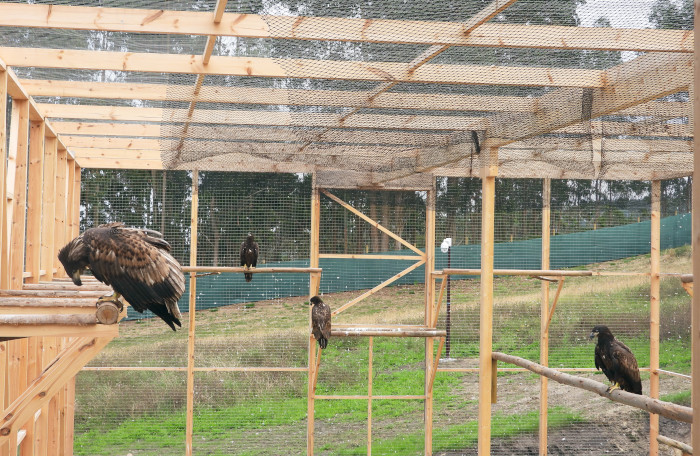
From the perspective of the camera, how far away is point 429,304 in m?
9.38

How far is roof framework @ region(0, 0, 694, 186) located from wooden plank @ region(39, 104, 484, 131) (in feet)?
0.04

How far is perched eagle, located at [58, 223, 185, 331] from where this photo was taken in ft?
13.0

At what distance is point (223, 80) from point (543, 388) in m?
6.01

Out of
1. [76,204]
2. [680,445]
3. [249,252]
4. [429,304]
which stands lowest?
→ [680,445]

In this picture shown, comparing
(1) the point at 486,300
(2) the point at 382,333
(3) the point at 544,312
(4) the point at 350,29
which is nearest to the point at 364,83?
(4) the point at 350,29

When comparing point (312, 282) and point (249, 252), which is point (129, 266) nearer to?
point (249, 252)

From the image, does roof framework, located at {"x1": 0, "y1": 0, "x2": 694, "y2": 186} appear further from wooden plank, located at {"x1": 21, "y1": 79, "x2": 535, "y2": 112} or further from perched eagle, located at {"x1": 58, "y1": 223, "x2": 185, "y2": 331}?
perched eagle, located at {"x1": 58, "y1": 223, "x2": 185, "y2": 331}

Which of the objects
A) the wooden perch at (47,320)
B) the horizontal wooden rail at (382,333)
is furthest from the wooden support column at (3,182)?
the horizontal wooden rail at (382,333)

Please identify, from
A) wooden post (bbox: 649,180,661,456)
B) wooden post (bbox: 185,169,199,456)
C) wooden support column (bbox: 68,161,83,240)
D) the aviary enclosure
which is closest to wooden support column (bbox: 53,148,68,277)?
the aviary enclosure

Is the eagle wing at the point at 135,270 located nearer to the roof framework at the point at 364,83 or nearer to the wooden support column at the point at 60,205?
the roof framework at the point at 364,83

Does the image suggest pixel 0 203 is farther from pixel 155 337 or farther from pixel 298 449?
pixel 298 449

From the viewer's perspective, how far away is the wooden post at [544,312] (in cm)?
925

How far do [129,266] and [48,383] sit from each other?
0.73m

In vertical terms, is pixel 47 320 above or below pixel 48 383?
above
